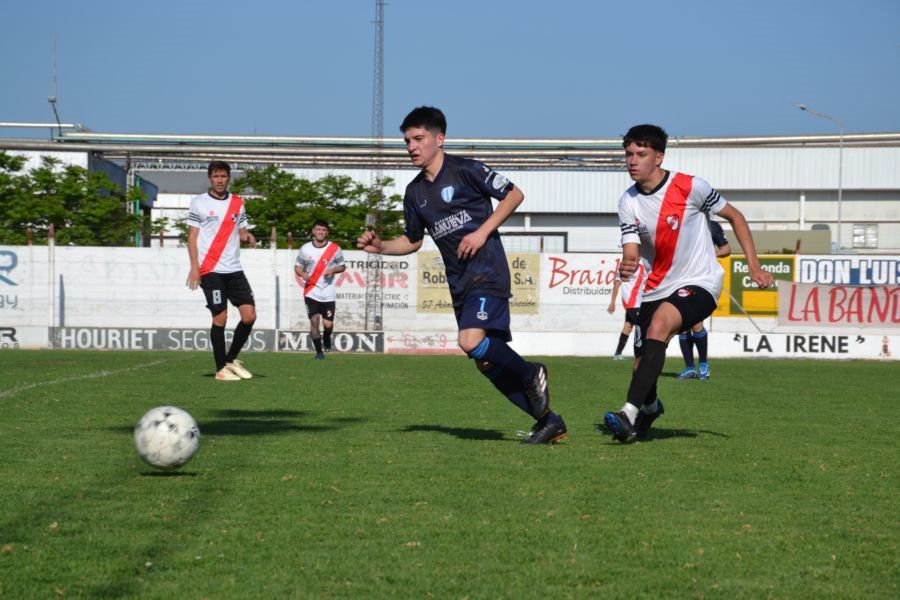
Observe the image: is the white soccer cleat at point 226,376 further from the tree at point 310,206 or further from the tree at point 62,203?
the tree at point 310,206

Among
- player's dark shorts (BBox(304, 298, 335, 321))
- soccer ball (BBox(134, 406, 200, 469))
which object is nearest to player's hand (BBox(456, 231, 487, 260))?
soccer ball (BBox(134, 406, 200, 469))

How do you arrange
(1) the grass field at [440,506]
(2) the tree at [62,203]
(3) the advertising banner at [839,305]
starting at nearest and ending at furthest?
(1) the grass field at [440,506] < (3) the advertising banner at [839,305] < (2) the tree at [62,203]

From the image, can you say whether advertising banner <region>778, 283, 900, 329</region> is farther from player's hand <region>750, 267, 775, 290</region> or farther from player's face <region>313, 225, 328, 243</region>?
player's hand <region>750, 267, 775, 290</region>

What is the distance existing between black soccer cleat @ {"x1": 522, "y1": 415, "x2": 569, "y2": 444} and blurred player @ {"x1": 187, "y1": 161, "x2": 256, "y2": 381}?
20.1 ft

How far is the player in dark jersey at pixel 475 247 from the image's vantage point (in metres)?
6.92

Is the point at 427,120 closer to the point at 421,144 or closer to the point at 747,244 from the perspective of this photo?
the point at 421,144

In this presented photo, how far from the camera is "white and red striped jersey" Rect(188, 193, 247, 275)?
12.4m

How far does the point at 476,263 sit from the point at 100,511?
10.0 feet

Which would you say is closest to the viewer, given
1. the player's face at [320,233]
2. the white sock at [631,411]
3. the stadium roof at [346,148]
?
the white sock at [631,411]

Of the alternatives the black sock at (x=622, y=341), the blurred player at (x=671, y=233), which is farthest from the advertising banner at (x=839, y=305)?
the blurred player at (x=671, y=233)

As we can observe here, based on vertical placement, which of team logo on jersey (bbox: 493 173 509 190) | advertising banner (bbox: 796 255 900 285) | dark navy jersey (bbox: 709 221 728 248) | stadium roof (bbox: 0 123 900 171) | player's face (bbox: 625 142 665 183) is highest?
stadium roof (bbox: 0 123 900 171)

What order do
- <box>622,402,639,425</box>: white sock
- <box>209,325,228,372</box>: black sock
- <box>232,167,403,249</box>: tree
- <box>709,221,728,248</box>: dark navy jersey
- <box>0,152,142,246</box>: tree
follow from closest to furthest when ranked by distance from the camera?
<box>622,402,639,425</box>: white sock < <box>709,221,728,248</box>: dark navy jersey < <box>209,325,228,372</box>: black sock < <box>0,152,142,246</box>: tree < <box>232,167,403,249</box>: tree

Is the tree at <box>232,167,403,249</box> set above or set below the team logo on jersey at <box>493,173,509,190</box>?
above

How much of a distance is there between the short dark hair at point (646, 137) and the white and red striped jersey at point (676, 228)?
24 centimetres
